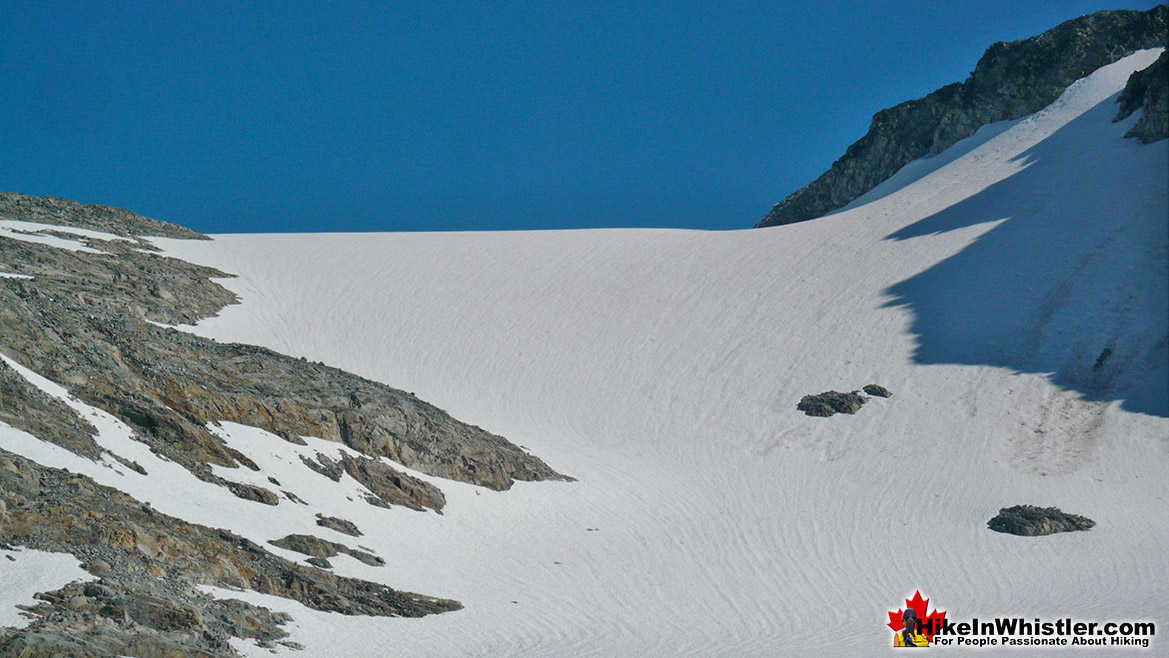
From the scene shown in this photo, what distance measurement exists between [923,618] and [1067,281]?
70.2ft

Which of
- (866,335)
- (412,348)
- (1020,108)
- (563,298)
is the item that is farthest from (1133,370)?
(1020,108)

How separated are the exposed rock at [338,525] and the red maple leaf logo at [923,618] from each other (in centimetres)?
809

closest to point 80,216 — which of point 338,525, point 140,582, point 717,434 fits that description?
point 717,434

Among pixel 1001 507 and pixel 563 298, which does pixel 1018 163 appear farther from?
pixel 1001 507

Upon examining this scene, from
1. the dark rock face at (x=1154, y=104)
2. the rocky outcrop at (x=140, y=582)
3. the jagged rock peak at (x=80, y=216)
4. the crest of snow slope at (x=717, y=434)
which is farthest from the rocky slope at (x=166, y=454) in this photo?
the dark rock face at (x=1154, y=104)

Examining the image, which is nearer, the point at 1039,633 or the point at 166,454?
the point at 1039,633

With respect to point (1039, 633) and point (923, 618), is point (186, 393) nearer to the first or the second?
point (923, 618)

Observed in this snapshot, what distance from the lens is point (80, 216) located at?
36.0m

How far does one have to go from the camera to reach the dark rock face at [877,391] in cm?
2661

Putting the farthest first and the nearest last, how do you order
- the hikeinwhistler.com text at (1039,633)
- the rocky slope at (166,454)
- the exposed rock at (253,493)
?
1. the exposed rock at (253,493)
2. the hikeinwhistler.com text at (1039,633)
3. the rocky slope at (166,454)

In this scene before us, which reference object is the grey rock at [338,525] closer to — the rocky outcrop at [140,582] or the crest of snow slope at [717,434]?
the crest of snow slope at [717,434]

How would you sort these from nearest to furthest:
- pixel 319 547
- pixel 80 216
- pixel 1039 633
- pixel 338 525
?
pixel 1039 633
pixel 319 547
pixel 338 525
pixel 80 216

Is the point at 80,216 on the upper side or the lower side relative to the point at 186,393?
upper

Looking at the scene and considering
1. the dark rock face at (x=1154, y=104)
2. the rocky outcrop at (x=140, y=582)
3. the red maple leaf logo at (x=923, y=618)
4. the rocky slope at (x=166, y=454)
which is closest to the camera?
the rocky outcrop at (x=140, y=582)
